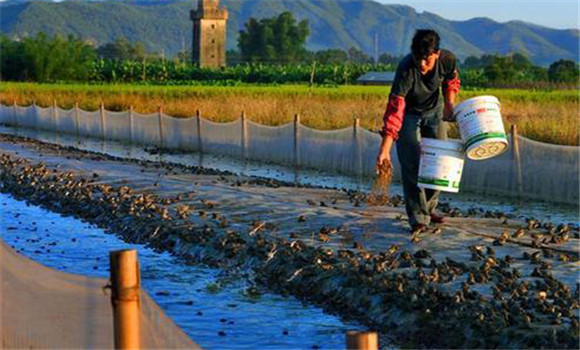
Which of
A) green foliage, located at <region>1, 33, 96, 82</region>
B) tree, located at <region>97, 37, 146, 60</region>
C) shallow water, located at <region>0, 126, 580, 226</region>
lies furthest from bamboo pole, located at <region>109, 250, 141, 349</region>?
tree, located at <region>97, 37, 146, 60</region>

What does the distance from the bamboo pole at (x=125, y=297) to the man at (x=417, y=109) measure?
17.5 feet

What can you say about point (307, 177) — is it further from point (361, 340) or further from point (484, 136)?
point (361, 340)

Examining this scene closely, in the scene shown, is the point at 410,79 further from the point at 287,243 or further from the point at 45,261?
the point at 45,261

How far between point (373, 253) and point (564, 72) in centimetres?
8568

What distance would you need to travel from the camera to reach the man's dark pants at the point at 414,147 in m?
10.3

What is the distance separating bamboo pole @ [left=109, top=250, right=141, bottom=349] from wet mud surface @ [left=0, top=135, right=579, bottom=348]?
3.55 metres

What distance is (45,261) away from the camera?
40.3ft

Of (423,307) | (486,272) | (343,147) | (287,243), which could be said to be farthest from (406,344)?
(343,147)

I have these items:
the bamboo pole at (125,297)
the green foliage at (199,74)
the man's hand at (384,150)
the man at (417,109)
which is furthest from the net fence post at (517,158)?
the green foliage at (199,74)

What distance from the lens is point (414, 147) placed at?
10320 millimetres

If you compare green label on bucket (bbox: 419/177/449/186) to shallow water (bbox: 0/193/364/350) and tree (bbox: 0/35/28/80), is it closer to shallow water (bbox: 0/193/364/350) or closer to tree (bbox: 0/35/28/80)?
shallow water (bbox: 0/193/364/350)

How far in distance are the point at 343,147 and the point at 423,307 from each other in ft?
39.6

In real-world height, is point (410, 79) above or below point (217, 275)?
above

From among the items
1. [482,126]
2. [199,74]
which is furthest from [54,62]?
[482,126]
